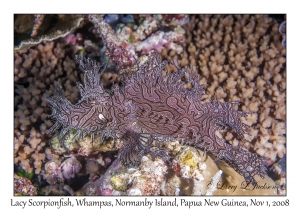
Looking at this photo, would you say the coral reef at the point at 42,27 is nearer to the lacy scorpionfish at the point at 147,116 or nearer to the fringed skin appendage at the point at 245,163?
the lacy scorpionfish at the point at 147,116

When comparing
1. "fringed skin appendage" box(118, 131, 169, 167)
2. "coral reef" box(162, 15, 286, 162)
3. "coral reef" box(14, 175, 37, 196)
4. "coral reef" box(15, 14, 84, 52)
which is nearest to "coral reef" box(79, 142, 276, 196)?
"fringed skin appendage" box(118, 131, 169, 167)

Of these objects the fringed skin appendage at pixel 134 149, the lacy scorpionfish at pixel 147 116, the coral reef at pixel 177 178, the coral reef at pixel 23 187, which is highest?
the lacy scorpionfish at pixel 147 116

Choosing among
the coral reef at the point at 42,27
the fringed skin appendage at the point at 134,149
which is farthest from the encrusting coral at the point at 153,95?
the coral reef at the point at 42,27

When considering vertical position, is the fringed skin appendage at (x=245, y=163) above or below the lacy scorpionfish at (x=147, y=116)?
below

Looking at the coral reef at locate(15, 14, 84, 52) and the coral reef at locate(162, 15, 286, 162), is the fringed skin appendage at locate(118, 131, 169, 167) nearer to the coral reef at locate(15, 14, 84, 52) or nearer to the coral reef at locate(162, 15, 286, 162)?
the coral reef at locate(162, 15, 286, 162)

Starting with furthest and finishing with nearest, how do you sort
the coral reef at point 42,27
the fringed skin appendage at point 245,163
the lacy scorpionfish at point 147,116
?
the coral reef at point 42,27
the fringed skin appendage at point 245,163
the lacy scorpionfish at point 147,116

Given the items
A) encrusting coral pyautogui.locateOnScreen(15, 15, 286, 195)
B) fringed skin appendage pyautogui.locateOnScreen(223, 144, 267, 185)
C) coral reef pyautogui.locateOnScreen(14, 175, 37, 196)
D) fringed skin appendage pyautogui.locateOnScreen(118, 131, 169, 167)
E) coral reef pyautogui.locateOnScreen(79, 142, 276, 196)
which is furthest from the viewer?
coral reef pyautogui.locateOnScreen(14, 175, 37, 196)

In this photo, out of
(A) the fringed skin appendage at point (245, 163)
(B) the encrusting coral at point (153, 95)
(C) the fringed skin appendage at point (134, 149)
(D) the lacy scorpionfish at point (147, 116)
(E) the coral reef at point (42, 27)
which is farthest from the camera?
(E) the coral reef at point (42, 27)
